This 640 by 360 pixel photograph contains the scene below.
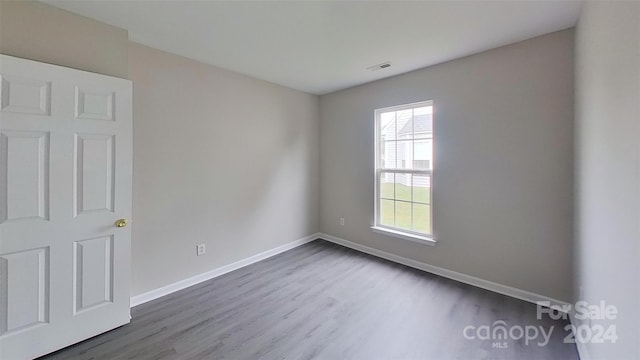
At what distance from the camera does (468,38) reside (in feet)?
7.72

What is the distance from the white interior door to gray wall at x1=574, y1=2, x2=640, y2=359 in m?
3.02

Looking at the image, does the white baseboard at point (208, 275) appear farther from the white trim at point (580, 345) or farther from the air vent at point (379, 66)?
the white trim at point (580, 345)

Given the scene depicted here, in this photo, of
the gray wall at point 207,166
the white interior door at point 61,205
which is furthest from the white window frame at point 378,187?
the white interior door at point 61,205

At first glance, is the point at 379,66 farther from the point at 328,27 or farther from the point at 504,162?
the point at 504,162

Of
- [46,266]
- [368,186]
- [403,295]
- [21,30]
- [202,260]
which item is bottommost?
[403,295]

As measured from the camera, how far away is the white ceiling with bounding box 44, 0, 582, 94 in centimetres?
187

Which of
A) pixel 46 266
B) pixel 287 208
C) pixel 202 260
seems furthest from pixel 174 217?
pixel 287 208

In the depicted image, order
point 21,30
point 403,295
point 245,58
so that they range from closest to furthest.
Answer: point 21,30 → point 403,295 → point 245,58

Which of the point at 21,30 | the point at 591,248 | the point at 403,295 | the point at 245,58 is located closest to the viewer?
the point at 591,248

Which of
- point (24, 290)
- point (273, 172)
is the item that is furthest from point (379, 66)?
point (24, 290)

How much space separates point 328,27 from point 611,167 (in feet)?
6.74

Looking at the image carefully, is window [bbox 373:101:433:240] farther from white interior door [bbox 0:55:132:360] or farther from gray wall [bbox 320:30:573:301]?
white interior door [bbox 0:55:132:360]

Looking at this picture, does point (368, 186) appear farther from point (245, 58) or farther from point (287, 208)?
point (245, 58)

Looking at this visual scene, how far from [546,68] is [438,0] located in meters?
1.35
